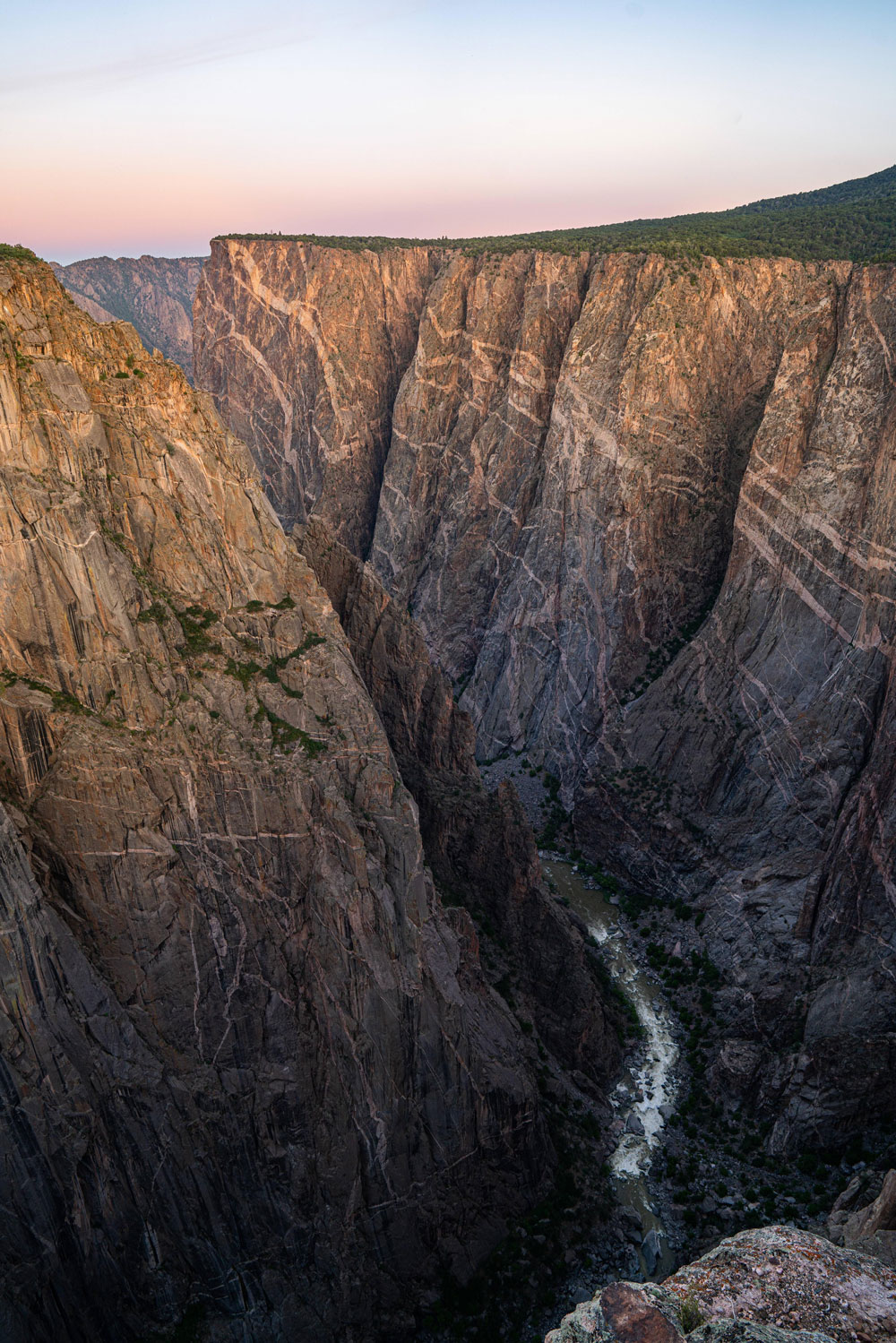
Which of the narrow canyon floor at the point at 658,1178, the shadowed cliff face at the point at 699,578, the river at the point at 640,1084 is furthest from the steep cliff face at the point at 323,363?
the narrow canyon floor at the point at 658,1178

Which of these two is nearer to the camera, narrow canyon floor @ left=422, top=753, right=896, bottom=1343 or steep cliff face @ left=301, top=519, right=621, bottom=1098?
narrow canyon floor @ left=422, top=753, right=896, bottom=1343

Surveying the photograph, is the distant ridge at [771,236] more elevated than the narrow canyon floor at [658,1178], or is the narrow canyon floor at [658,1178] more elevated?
the distant ridge at [771,236]

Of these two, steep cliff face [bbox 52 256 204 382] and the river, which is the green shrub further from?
steep cliff face [bbox 52 256 204 382]

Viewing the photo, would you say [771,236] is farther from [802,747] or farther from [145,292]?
[145,292]

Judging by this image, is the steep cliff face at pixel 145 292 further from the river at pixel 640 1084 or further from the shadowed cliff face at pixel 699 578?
the river at pixel 640 1084

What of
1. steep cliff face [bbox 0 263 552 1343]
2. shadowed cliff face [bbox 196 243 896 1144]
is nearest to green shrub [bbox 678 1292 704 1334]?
steep cliff face [bbox 0 263 552 1343]

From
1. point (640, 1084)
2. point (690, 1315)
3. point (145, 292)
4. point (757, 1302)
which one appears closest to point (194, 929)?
point (690, 1315)
